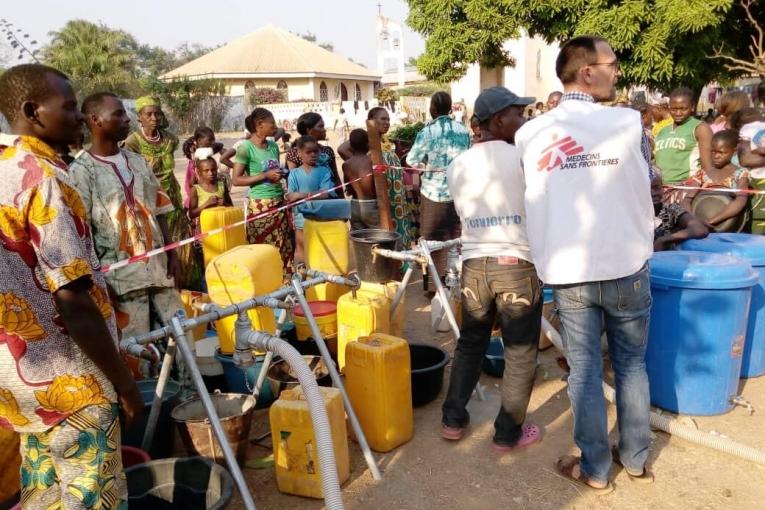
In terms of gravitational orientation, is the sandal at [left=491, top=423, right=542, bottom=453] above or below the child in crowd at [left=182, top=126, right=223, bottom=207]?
below

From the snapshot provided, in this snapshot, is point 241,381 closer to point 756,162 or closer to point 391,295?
point 391,295

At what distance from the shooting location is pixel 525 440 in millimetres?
3488

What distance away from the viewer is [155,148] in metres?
5.58

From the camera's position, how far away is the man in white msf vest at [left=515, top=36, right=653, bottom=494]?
8.62ft

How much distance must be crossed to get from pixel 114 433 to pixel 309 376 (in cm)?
71

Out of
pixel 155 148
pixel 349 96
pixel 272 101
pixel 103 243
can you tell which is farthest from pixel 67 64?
pixel 103 243

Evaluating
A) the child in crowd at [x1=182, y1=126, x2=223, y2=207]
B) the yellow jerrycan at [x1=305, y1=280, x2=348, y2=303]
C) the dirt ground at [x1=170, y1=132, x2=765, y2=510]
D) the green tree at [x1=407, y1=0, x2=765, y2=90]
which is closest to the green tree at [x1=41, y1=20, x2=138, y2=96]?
the green tree at [x1=407, y1=0, x2=765, y2=90]

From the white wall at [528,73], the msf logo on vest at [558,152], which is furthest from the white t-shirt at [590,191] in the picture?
the white wall at [528,73]

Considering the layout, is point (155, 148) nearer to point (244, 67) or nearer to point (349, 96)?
point (244, 67)

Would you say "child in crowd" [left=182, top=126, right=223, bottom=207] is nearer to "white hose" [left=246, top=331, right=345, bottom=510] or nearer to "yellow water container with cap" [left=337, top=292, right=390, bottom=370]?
"yellow water container with cap" [left=337, top=292, right=390, bottom=370]

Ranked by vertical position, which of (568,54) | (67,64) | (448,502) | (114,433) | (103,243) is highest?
(67,64)

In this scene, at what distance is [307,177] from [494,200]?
331cm

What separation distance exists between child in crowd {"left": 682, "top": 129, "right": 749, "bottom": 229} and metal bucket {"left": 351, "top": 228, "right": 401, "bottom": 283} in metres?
2.64

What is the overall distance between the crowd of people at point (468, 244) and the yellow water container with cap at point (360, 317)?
708 millimetres
